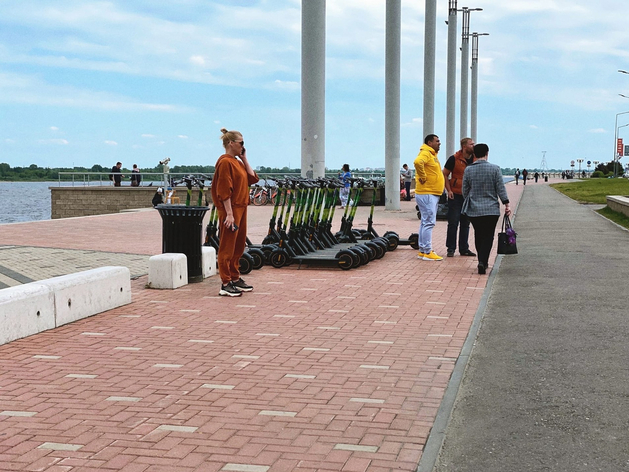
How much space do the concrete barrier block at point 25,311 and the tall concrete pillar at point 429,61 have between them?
2711cm

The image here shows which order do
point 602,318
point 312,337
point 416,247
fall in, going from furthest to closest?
point 416,247 < point 602,318 < point 312,337

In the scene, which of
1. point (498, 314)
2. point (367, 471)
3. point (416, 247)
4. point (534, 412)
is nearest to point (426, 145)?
point (416, 247)

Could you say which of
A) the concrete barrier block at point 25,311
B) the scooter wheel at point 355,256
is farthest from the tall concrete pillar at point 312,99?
the concrete barrier block at point 25,311

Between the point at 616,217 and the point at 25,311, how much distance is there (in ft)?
67.7

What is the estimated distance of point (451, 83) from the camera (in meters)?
42.4

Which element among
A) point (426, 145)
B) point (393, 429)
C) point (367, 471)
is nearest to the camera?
point (367, 471)

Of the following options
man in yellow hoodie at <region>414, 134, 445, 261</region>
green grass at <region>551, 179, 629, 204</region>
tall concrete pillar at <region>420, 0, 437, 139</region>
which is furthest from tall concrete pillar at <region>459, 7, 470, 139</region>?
man in yellow hoodie at <region>414, 134, 445, 261</region>

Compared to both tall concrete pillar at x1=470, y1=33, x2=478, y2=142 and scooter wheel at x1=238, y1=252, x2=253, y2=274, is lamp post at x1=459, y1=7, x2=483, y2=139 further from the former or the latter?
scooter wheel at x1=238, y1=252, x2=253, y2=274

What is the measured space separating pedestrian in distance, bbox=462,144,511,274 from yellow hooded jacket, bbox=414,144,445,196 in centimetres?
118

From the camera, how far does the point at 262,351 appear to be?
21.6 ft

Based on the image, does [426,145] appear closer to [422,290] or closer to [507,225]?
[507,225]

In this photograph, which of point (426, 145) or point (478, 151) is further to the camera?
point (426, 145)

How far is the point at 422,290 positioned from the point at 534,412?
4878mm

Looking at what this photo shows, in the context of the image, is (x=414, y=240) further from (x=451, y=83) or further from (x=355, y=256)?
(x=451, y=83)
